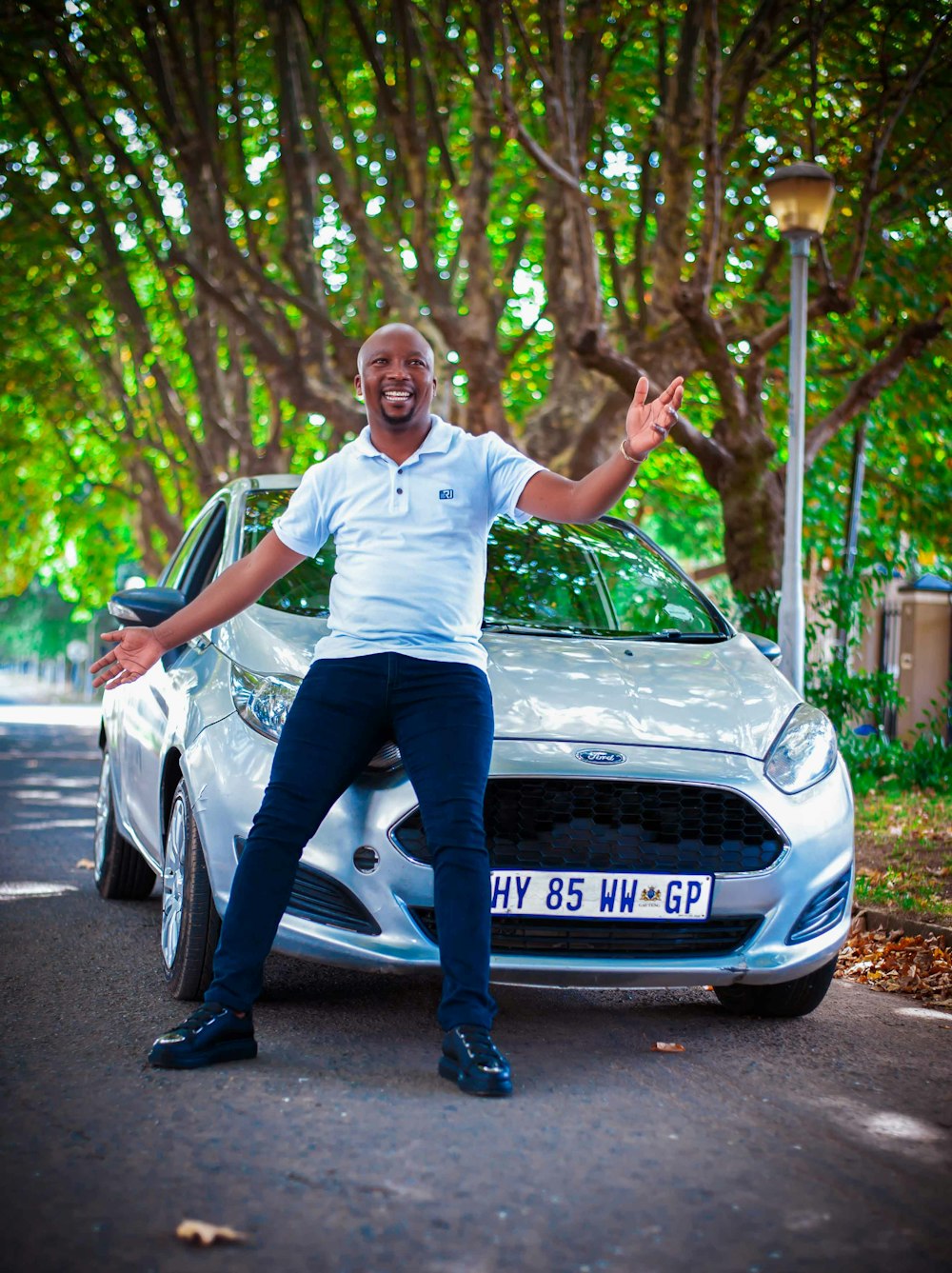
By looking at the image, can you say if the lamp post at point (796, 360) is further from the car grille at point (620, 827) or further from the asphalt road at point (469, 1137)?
the car grille at point (620, 827)

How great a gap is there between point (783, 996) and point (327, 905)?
1.51 meters

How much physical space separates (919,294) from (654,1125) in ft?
40.7

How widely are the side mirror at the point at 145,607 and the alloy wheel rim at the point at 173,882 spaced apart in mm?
638

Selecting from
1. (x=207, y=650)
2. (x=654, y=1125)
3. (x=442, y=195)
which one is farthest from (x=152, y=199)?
(x=654, y=1125)

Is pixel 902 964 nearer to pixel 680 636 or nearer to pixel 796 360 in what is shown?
pixel 680 636

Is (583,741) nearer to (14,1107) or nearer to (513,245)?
(14,1107)

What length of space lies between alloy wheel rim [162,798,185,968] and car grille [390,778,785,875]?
92 centimetres

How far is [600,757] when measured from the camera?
13.8 ft

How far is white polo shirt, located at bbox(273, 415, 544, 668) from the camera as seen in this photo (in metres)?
4.14

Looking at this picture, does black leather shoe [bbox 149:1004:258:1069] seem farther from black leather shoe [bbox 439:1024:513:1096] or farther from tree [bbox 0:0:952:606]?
tree [bbox 0:0:952:606]

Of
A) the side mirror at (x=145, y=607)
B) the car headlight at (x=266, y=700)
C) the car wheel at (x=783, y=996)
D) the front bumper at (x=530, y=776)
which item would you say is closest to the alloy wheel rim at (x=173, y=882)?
the front bumper at (x=530, y=776)

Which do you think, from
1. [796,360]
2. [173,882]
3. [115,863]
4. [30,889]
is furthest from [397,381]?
[796,360]

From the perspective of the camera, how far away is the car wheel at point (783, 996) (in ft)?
15.3

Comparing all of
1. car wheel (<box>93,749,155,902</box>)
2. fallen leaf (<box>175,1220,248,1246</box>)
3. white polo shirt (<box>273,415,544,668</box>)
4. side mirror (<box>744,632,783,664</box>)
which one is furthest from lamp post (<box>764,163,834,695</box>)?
fallen leaf (<box>175,1220,248,1246</box>)
